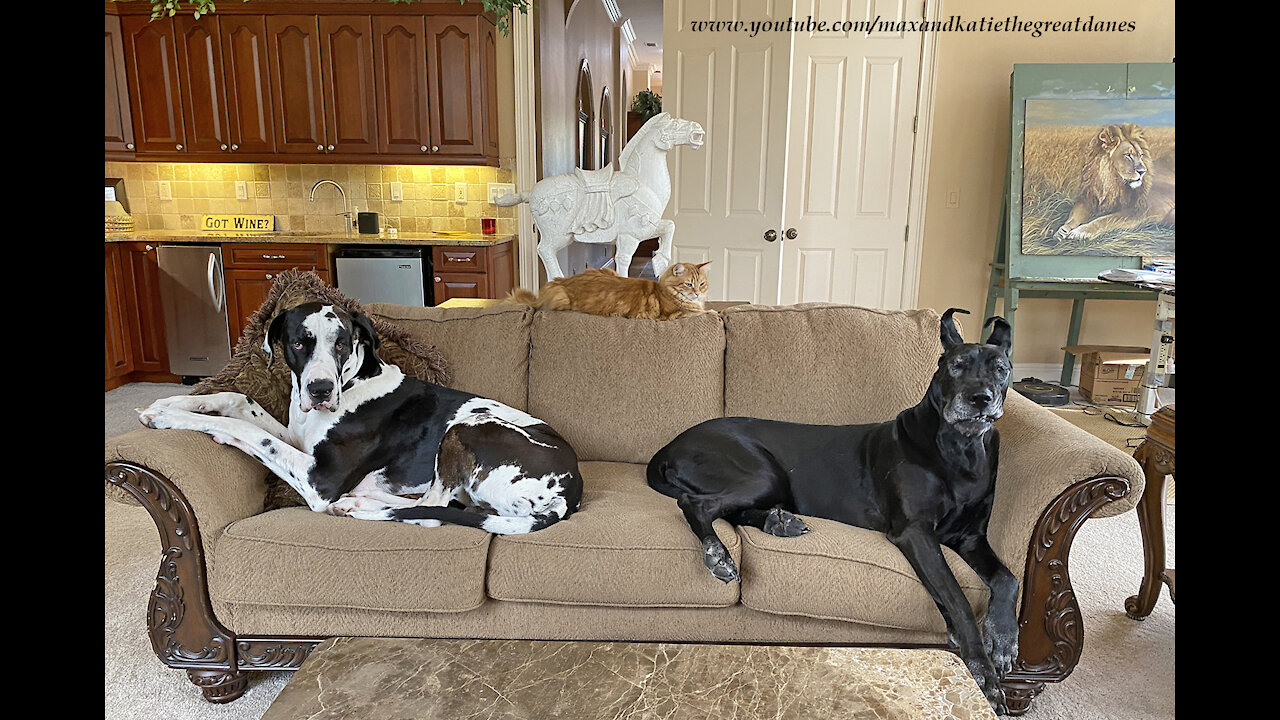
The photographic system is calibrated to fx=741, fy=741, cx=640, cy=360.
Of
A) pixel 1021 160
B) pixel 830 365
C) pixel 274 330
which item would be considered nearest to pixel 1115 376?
pixel 1021 160

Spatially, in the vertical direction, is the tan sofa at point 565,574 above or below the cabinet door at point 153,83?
below

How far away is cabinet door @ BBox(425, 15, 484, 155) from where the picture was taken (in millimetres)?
4742

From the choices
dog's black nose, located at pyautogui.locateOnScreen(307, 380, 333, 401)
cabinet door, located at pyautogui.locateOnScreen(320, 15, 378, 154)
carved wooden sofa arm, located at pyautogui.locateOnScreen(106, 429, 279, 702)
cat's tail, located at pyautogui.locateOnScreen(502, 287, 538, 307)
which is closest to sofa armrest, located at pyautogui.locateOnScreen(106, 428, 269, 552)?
carved wooden sofa arm, located at pyautogui.locateOnScreen(106, 429, 279, 702)

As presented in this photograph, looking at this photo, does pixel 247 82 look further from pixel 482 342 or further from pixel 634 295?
pixel 634 295

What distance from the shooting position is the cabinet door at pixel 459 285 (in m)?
4.70

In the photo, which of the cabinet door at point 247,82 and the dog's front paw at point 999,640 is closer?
the dog's front paw at point 999,640

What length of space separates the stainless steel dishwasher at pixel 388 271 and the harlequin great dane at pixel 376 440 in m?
2.79

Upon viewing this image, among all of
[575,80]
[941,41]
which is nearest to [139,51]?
[575,80]

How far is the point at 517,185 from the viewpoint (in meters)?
5.12

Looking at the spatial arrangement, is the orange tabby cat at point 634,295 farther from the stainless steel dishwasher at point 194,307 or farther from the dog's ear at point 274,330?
the stainless steel dishwasher at point 194,307

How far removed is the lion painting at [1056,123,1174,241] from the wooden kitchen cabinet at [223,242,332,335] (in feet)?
14.8

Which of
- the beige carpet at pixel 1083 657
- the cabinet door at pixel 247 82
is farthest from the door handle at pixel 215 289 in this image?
the beige carpet at pixel 1083 657

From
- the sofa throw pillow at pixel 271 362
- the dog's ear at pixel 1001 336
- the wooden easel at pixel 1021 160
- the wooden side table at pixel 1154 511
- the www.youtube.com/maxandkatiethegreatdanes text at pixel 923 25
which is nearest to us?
the dog's ear at pixel 1001 336

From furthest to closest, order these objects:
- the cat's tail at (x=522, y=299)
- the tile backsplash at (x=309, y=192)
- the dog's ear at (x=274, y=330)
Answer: the tile backsplash at (x=309, y=192) < the cat's tail at (x=522, y=299) < the dog's ear at (x=274, y=330)
